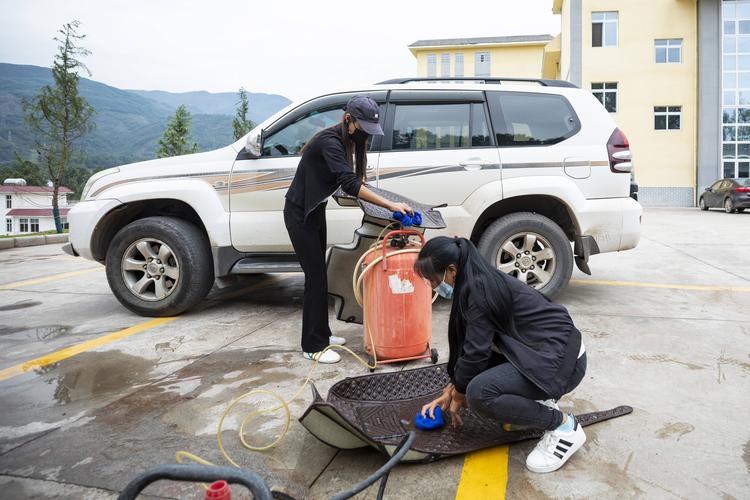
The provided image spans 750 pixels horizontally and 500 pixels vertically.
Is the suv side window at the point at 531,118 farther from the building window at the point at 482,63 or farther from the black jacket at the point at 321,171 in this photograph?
the building window at the point at 482,63

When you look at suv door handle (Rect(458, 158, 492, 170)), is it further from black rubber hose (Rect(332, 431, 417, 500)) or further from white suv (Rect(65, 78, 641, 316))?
black rubber hose (Rect(332, 431, 417, 500))

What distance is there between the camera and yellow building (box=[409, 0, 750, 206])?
960 inches

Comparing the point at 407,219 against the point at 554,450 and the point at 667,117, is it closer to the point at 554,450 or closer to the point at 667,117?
the point at 554,450

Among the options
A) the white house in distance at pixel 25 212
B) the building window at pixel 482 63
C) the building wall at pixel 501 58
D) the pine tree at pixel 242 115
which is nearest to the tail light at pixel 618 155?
the pine tree at pixel 242 115

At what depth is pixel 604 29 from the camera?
1000 inches

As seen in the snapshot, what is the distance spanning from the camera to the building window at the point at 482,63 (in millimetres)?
48281

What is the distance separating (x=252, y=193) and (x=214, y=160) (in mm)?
463

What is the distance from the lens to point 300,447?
7.50 ft

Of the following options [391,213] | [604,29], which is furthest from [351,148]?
[604,29]

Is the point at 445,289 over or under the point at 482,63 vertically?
under

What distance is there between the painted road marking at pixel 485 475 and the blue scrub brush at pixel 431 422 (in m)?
0.21

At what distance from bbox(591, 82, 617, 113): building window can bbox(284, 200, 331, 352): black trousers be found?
25.7 m

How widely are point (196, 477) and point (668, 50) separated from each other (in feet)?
97.4

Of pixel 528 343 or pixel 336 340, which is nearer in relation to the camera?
pixel 528 343
